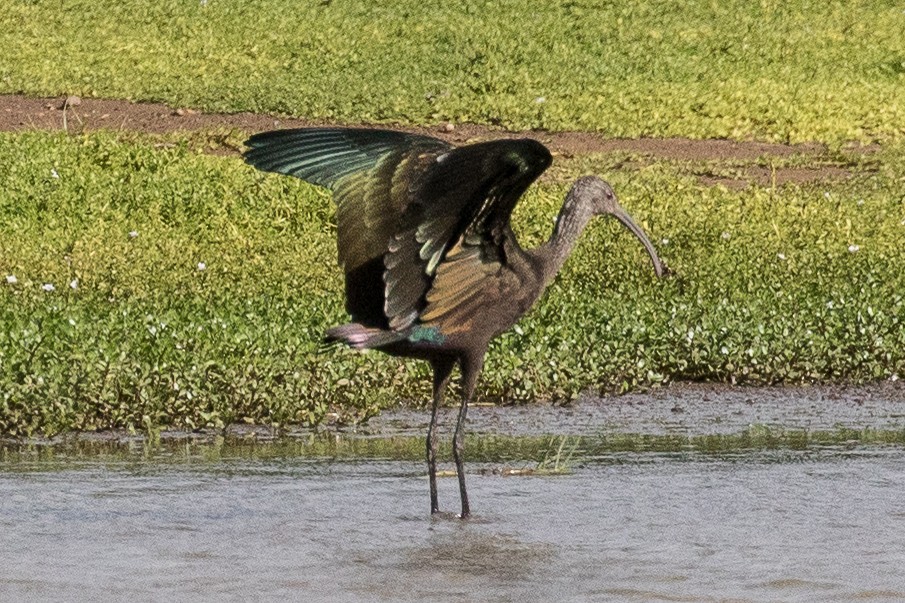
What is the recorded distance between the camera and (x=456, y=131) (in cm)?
1539

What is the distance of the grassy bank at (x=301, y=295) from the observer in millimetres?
7289

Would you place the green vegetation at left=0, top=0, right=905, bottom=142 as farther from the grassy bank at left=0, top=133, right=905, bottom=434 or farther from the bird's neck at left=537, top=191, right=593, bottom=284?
the bird's neck at left=537, top=191, right=593, bottom=284

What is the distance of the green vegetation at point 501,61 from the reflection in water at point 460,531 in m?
9.09

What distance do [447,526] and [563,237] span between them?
101 centimetres

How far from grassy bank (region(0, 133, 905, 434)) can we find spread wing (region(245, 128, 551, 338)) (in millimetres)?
1523

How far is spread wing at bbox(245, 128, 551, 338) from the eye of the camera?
17.3ft

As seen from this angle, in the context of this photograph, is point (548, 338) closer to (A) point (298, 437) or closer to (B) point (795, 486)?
(A) point (298, 437)

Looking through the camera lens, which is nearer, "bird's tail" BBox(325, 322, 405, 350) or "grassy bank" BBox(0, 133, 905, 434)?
"bird's tail" BBox(325, 322, 405, 350)

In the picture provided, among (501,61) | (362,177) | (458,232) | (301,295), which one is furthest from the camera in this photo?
(501,61)

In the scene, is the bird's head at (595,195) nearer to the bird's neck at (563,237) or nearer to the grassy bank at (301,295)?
the bird's neck at (563,237)

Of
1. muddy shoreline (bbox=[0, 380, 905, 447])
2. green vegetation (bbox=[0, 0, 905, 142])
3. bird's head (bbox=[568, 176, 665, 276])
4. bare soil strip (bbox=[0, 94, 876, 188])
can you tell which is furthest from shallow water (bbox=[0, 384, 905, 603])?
green vegetation (bbox=[0, 0, 905, 142])

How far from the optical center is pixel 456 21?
18.9 meters

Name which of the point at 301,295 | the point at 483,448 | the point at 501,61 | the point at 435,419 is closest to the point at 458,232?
the point at 435,419

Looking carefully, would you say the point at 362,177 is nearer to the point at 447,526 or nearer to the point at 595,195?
the point at 595,195
